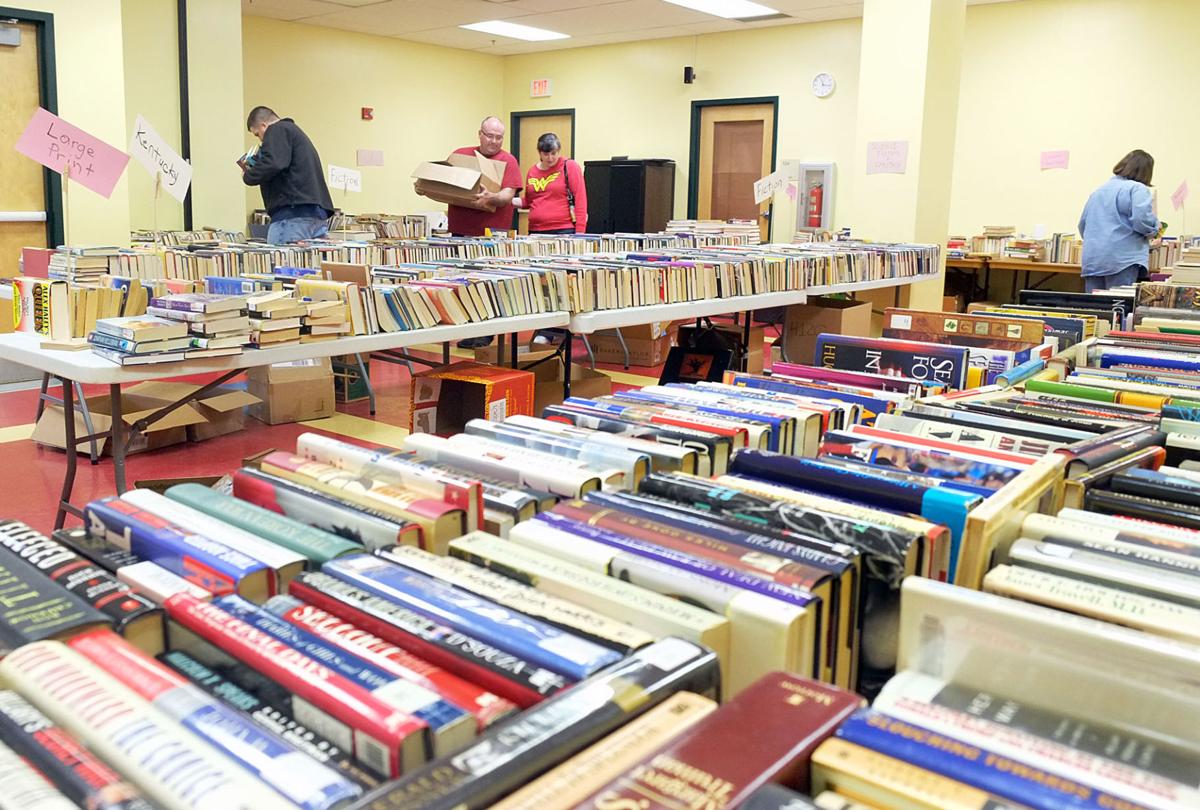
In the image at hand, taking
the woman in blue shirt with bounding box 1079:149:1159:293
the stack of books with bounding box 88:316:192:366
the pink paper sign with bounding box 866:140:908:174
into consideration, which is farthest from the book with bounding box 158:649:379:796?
the woman in blue shirt with bounding box 1079:149:1159:293

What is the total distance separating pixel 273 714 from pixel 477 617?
189mm

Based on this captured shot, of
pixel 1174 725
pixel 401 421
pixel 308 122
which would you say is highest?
pixel 308 122

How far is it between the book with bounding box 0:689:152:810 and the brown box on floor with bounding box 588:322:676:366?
638 centimetres

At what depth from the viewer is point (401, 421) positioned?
5277 millimetres

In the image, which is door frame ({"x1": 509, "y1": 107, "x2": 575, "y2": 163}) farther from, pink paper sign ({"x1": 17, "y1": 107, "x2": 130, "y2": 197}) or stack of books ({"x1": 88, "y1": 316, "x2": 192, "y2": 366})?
stack of books ({"x1": 88, "y1": 316, "x2": 192, "y2": 366})

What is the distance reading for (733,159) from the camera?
11.1 m

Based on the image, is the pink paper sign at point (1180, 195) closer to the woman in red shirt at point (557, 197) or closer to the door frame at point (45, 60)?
the woman in red shirt at point (557, 197)

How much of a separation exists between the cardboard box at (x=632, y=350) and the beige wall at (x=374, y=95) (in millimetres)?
5112

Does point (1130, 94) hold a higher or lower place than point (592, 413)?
higher

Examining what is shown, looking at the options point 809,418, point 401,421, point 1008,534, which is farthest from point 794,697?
point 401,421

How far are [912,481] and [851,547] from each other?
23cm

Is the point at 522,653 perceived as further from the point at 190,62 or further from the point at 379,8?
the point at 379,8

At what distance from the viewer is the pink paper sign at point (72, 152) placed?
12.2 feet

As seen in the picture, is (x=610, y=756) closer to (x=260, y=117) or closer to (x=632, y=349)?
(x=260, y=117)
